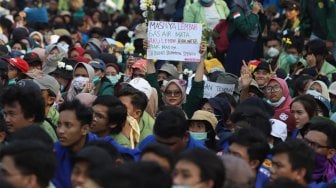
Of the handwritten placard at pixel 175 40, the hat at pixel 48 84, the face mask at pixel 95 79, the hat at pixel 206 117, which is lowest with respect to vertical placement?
the face mask at pixel 95 79

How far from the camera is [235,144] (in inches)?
310

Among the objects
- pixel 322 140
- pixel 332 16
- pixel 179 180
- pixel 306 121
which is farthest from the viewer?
pixel 332 16

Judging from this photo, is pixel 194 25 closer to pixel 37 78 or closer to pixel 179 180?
pixel 37 78

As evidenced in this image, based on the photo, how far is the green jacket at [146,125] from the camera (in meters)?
10.1

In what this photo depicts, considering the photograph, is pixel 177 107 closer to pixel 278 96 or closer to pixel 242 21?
pixel 278 96

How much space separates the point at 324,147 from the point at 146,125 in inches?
80.3

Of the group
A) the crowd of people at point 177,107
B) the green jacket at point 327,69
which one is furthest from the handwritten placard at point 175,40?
the green jacket at point 327,69

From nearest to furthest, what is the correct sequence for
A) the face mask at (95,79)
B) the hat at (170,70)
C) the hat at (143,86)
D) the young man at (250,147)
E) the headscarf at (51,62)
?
the young man at (250,147) < the hat at (143,86) < the face mask at (95,79) < the hat at (170,70) < the headscarf at (51,62)

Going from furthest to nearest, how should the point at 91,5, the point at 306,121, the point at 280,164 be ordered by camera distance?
the point at 91,5, the point at 306,121, the point at 280,164

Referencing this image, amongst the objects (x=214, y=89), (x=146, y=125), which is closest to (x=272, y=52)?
(x=214, y=89)

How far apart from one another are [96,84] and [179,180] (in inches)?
250

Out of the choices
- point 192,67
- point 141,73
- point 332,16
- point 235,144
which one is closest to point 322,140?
point 235,144

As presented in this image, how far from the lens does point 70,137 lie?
838 cm

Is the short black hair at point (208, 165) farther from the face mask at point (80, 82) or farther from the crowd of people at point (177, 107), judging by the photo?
the face mask at point (80, 82)
